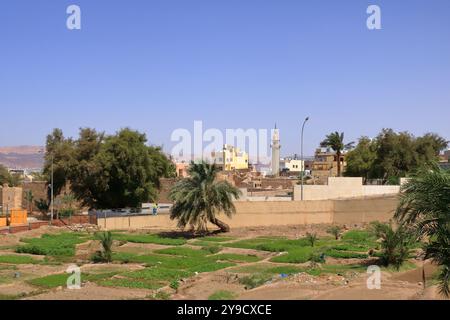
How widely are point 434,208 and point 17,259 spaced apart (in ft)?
75.5

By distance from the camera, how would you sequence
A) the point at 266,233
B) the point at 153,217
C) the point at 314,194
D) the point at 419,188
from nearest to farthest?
the point at 419,188 < the point at 266,233 < the point at 153,217 < the point at 314,194

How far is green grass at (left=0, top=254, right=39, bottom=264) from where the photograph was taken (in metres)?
27.8

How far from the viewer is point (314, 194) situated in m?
49.9

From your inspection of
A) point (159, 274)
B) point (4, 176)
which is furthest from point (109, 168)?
point (4, 176)

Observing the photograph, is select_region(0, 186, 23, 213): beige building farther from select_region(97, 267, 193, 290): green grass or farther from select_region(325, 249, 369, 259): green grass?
select_region(325, 249, 369, 259): green grass

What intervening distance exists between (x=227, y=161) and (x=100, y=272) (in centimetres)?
10444

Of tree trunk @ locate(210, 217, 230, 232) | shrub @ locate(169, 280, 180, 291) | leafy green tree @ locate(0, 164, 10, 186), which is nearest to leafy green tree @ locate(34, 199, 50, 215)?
tree trunk @ locate(210, 217, 230, 232)

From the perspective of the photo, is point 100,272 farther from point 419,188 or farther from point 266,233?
point 266,233

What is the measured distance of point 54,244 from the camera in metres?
34.2

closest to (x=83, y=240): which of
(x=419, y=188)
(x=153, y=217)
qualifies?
(x=153, y=217)

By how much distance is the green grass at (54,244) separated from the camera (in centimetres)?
3112

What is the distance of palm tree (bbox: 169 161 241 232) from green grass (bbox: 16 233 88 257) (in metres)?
6.95

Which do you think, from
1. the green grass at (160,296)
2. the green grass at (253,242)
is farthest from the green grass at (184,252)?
the green grass at (160,296)
